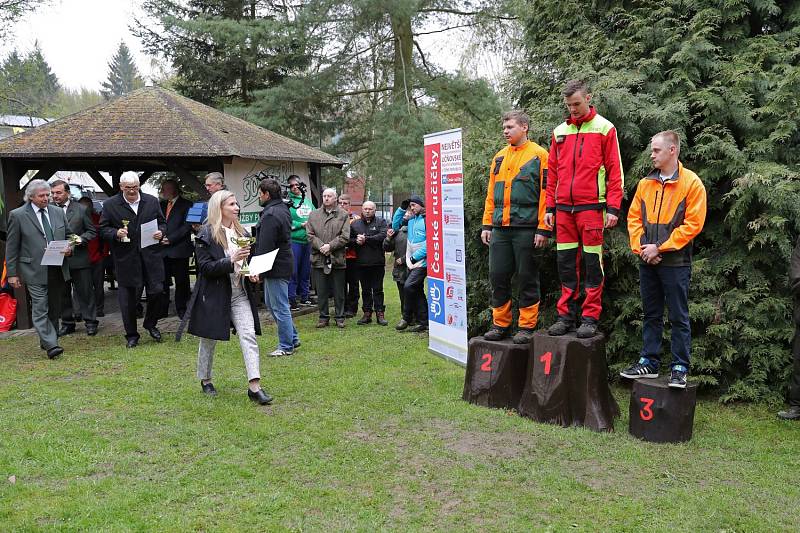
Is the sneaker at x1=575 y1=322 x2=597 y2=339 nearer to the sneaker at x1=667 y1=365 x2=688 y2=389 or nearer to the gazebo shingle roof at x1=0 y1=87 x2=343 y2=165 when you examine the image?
the sneaker at x1=667 y1=365 x2=688 y2=389

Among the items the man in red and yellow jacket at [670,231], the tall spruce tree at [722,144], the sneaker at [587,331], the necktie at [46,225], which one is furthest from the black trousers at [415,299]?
the necktie at [46,225]

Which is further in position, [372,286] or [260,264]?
[372,286]

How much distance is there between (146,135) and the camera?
10711 mm

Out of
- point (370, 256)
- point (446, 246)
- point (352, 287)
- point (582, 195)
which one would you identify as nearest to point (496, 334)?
point (582, 195)

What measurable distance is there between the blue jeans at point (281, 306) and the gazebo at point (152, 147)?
317cm

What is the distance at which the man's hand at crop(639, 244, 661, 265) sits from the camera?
5.14 m

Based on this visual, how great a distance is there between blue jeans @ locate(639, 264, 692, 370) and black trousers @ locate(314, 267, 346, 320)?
5210mm

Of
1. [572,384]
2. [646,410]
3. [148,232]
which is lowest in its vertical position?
[646,410]

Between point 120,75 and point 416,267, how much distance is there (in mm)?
77673

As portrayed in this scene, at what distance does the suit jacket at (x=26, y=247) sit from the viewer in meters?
8.04

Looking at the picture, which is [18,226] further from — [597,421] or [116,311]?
[597,421]

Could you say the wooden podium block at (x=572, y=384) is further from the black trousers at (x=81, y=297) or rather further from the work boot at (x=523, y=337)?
the black trousers at (x=81, y=297)

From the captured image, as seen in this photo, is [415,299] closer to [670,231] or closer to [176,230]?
[176,230]

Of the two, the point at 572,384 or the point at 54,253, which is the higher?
the point at 54,253
